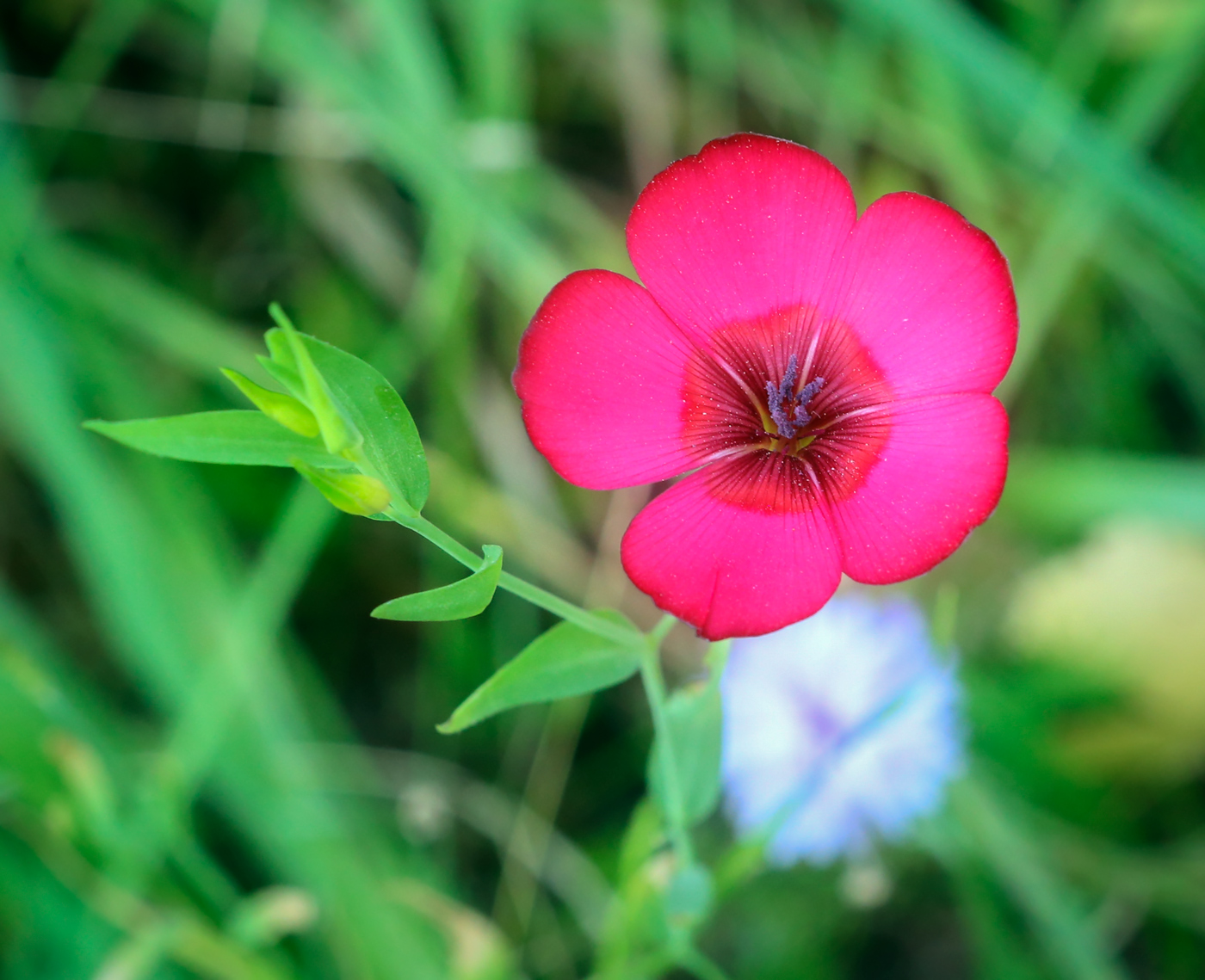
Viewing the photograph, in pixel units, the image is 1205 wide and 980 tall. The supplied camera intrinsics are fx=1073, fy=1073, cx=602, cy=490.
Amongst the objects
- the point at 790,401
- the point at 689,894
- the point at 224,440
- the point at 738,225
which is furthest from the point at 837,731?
the point at 224,440

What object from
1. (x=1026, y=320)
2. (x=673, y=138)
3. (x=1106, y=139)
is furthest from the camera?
(x=673, y=138)

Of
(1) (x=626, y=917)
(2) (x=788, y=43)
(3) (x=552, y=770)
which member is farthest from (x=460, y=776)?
(2) (x=788, y=43)

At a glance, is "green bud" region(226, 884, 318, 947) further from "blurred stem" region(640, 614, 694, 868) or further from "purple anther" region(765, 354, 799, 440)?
"purple anther" region(765, 354, 799, 440)

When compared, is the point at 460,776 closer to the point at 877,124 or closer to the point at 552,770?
the point at 552,770

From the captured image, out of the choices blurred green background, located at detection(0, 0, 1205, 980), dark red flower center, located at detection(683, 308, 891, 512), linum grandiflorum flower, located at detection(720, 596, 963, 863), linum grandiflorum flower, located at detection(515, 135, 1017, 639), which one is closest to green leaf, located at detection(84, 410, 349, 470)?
linum grandiflorum flower, located at detection(515, 135, 1017, 639)

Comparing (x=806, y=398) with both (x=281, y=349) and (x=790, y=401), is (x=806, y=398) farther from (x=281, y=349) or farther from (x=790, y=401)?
(x=281, y=349)
